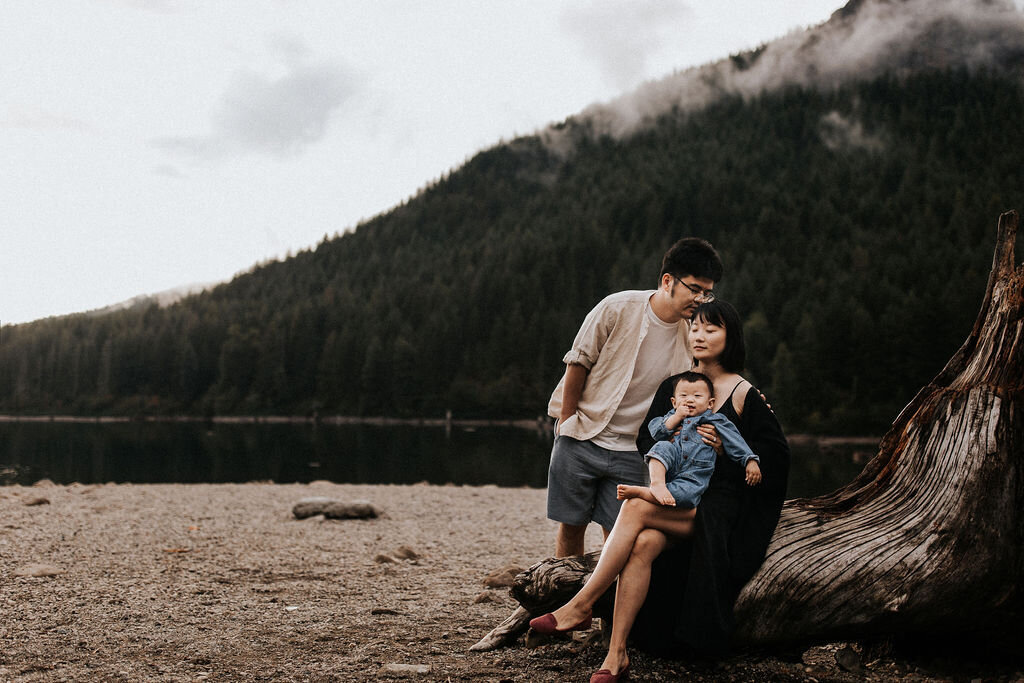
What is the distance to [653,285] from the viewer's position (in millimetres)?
117188

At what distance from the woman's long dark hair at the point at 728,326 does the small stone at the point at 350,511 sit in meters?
10.5

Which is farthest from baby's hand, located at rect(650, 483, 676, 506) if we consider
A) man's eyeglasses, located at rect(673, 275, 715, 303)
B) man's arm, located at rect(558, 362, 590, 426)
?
man's eyeglasses, located at rect(673, 275, 715, 303)

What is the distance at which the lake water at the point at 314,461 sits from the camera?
98.5ft

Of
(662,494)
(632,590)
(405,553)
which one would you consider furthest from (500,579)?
(662,494)

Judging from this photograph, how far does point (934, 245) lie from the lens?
322ft

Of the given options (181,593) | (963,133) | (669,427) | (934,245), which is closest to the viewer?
(669,427)

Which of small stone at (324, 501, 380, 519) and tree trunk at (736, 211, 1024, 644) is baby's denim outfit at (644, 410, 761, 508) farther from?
small stone at (324, 501, 380, 519)

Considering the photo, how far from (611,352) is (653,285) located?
11479cm

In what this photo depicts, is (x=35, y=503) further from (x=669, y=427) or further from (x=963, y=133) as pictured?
(x=963, y=133)

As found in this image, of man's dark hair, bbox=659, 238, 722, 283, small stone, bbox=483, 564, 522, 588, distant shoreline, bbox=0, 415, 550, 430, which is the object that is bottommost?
distant shoreline, bbox=0, 415, 550, 430

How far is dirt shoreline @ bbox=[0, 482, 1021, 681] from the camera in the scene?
4695 millimetres

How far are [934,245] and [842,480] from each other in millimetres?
82109

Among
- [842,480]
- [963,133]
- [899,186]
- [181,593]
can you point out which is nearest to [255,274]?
[899,186]

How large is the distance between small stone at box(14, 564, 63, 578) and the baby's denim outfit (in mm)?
6866
